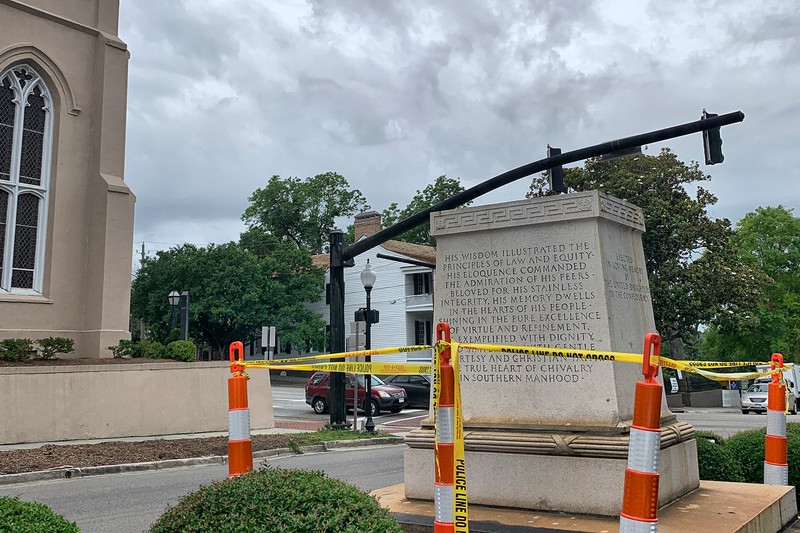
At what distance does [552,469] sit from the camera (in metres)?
5.45

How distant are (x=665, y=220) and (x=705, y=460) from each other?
97.3ft

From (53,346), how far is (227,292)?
32145mm

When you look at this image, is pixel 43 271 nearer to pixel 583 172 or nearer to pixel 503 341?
pixel 503 341

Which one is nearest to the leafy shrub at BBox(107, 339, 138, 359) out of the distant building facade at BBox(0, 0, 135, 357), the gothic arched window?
the distant building facade at BBox(0, 0, 135, 357)

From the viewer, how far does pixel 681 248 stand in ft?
115

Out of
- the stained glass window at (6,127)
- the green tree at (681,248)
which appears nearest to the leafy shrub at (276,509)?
the stained glass window at (6,127)

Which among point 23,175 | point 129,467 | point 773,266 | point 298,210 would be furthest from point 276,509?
point 298,210

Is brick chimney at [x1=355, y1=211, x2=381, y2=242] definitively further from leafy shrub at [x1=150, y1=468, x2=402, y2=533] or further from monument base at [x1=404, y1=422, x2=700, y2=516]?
leafy shrub at [x1=150, y1=468, x2=402, y2=533]

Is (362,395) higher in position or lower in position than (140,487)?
higher

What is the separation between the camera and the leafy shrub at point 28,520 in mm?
3828

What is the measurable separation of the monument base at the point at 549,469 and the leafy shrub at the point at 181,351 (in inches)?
589

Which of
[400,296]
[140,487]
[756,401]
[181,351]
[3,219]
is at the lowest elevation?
[756,401]

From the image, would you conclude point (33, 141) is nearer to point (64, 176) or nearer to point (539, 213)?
point (64, 176)

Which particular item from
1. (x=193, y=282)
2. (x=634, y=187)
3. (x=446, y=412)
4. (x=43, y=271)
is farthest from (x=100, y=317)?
(x=193, y=282)
